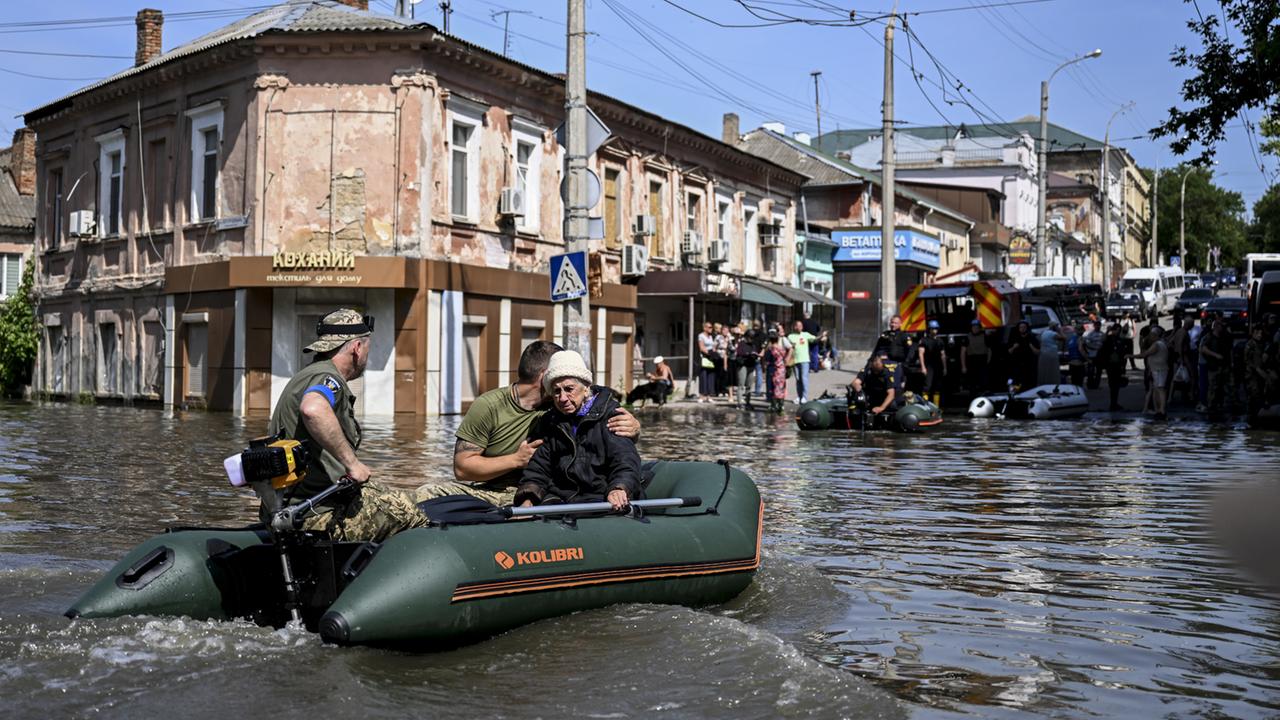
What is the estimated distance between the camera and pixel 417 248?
88.5ft

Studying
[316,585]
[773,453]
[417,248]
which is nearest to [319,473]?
[316,585]

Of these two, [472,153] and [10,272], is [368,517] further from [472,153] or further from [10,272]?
[10,272]

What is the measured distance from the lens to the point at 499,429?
8305mm

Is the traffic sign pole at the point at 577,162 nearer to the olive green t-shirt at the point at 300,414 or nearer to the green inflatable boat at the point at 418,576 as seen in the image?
the green inflatable boat at the point at 418,576

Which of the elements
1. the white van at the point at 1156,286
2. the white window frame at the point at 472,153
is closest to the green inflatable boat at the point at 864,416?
the white window frame at the point at 472,153

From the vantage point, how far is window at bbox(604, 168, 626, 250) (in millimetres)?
34281

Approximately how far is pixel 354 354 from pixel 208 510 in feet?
16.3

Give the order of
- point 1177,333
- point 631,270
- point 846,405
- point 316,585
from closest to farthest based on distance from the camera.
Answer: point 316,585, point 846,405, point 1177,333, point 631,270

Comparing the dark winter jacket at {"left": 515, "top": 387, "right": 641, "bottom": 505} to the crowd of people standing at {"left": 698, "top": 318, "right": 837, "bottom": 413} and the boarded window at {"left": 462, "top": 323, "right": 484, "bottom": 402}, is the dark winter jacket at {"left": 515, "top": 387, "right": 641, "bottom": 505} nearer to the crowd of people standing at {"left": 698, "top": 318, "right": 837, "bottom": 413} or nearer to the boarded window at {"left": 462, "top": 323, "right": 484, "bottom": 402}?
the crowd of people standing at {"left": 698, "top": 318, "right": 837, "bottom": 413}

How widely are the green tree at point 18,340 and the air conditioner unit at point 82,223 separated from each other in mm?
4547

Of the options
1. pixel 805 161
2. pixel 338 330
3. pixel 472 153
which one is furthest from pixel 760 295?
pixel 338 330

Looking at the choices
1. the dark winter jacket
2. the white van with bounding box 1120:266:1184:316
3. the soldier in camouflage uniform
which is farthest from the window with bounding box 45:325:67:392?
the white van with bounding box 1120:266:1184:316

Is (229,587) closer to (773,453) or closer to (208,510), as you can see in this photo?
(208,510)

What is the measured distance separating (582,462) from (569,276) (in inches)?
442
